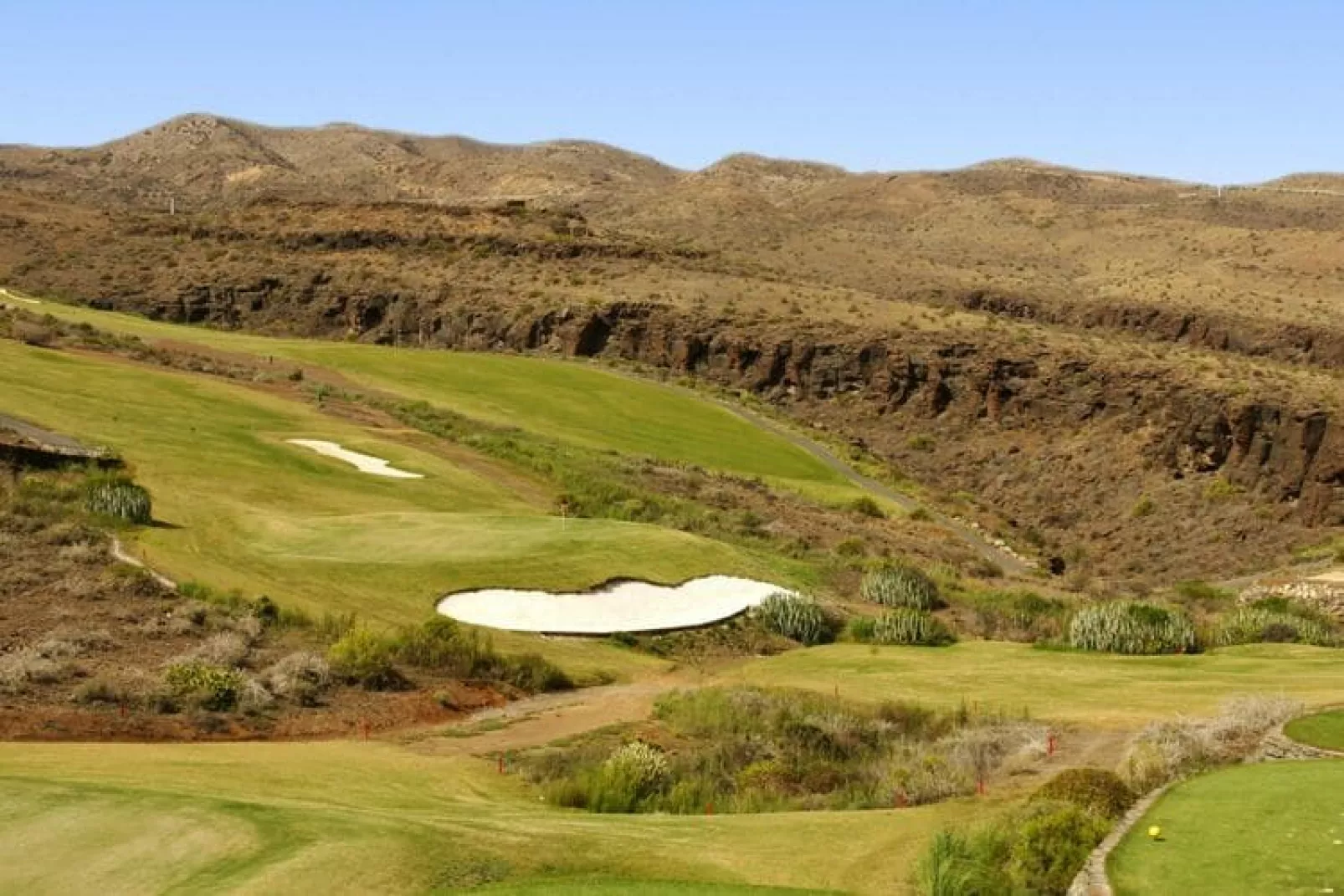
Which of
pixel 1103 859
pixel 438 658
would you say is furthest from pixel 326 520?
pixel 1103 859

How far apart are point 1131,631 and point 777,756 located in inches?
412

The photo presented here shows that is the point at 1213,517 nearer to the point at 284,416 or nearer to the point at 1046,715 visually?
the point at 284,416

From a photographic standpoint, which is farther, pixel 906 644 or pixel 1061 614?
pixel 1061 614

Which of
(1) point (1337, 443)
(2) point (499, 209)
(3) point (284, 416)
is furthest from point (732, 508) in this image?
(2) point (499, 209)

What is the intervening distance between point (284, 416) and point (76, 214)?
77.6 meters

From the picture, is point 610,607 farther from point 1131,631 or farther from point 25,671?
point 25,671

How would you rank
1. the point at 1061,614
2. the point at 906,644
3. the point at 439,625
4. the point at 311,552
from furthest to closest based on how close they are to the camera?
1. the point at 1061,614
2. the point at 311,552
3. the point at 906,644
4. the point at 439,625

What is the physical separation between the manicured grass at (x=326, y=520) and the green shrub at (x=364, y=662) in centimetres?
297

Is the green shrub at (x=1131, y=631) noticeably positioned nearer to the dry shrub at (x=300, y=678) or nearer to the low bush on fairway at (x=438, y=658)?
the low bush on fairway at (x=438, y=658)

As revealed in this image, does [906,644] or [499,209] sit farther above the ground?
[499,209]

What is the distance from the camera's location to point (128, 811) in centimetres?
1315

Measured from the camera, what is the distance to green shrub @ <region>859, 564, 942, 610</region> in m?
32.8

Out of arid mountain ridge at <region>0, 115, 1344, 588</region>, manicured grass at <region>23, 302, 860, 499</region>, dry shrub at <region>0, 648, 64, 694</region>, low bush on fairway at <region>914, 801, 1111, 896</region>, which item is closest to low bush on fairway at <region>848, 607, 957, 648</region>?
dry shrub at <region>0, 648, 64, 694</region>

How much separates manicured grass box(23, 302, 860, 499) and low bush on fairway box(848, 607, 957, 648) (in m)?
26.7
